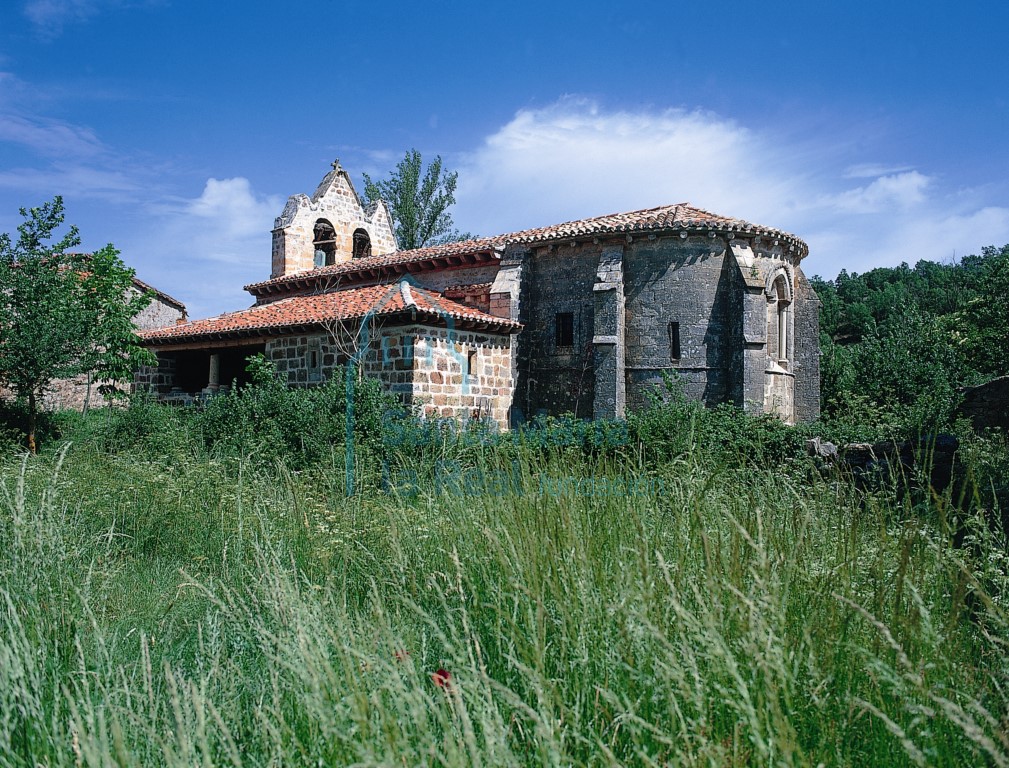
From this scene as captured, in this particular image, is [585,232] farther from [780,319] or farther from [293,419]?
[293,419]

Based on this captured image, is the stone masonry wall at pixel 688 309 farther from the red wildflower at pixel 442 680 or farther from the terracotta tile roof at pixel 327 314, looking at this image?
the red wildflower at pixel 442 680

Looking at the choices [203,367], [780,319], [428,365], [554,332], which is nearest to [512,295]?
[554,332]

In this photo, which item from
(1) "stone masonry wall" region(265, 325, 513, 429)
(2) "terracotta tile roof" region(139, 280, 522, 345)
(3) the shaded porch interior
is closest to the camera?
(1) "stone masonry wall" region(265, 325, 513, 429)

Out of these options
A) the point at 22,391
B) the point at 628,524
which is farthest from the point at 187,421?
the point at 628,524

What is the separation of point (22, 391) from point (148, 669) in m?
12.4

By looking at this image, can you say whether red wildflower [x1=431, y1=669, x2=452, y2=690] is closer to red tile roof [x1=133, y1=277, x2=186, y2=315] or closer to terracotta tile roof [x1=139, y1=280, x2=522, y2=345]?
terracotta tile roof [x1=139, y1=280, x2=522, y2=345]

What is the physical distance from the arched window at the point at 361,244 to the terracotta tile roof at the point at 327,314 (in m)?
4.19

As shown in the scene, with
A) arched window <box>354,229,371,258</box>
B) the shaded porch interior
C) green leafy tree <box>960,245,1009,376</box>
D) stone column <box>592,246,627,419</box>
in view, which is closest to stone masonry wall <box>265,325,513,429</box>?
stone column <box>592,246,627,419</box>

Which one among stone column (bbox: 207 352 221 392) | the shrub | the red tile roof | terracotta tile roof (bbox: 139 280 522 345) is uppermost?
the red tile roof

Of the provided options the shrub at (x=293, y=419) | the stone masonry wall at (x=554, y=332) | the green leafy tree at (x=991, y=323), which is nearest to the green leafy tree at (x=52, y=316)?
the shrub at (x=293, y=419)

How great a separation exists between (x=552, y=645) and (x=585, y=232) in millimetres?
14788

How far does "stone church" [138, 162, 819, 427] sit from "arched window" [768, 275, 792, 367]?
4 cm

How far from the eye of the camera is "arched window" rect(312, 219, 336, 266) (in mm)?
20812

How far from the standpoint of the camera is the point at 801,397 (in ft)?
60.7
